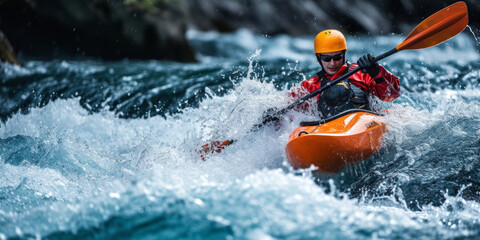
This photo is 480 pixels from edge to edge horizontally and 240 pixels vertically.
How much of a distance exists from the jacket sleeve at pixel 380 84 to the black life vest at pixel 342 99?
0.11 m

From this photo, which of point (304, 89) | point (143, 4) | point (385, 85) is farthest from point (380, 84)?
point (143, 4)

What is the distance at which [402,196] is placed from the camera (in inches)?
130

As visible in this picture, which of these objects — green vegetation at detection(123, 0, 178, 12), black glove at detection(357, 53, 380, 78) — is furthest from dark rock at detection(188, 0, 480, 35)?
black glove at detection(357, 53, 380, 78)

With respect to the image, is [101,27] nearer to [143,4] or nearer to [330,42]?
[143,4]

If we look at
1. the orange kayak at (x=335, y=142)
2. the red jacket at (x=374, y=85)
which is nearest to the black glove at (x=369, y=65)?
the red jacket at (x=374, y=85)

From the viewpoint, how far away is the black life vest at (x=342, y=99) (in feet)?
13.1

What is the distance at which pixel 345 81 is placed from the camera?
4.10 m

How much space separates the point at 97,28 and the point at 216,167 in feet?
24.4

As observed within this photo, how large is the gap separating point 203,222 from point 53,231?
32.6 inches

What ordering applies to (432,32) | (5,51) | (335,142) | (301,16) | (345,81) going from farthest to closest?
(301,16) < (5,51) < (432,32) < (345,81) < (335,142)

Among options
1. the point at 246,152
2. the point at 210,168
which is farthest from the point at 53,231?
the point at 246,152

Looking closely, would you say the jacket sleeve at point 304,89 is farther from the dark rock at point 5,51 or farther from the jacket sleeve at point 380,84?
the dark rock at point 5,51

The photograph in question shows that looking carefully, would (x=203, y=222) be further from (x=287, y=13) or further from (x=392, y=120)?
(x=287, y=13)

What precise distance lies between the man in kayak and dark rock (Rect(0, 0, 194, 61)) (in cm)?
701
